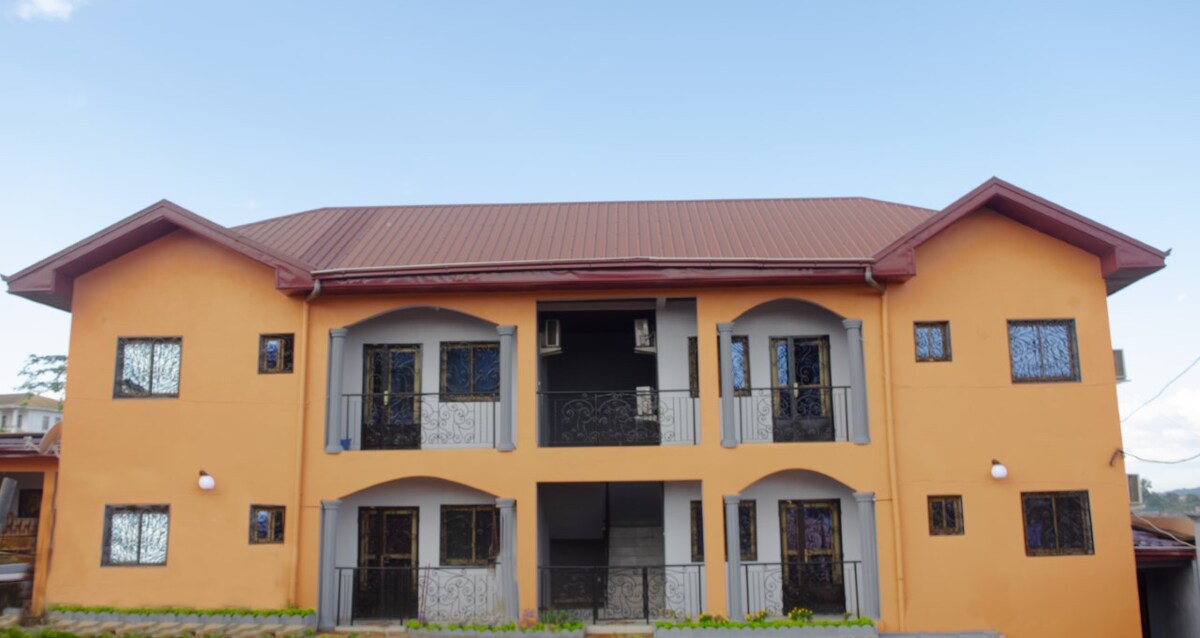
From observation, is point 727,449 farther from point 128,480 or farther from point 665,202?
point 128,480

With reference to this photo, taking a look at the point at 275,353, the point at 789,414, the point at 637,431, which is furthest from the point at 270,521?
the point at 789,414

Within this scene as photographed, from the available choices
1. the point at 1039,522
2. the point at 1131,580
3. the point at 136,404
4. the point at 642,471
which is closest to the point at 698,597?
the point at 642,471

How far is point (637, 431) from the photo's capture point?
15891mm

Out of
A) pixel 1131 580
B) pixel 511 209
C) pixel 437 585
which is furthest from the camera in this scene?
pixel 511 209

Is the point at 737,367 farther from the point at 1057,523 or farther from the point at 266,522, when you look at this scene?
the point at 266,522

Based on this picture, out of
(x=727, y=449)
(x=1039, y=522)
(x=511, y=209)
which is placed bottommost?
(x=1039, y=522)

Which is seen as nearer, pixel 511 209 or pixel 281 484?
pixel 281 484

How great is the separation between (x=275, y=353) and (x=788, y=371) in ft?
28.0

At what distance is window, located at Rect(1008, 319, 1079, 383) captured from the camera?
1465 centimetres

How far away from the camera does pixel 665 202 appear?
63.3 ft

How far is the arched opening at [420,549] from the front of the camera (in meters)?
15.0

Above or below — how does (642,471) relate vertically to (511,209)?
below

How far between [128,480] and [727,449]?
Result: 9.50m

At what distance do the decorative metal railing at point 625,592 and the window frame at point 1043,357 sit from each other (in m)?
5.96
